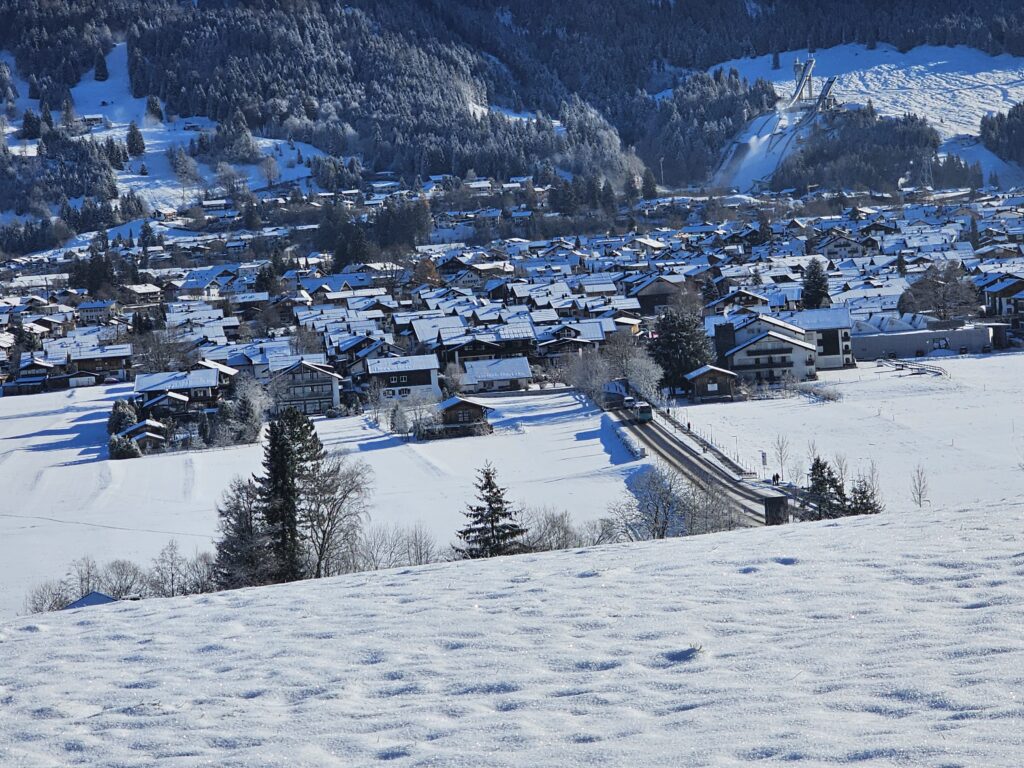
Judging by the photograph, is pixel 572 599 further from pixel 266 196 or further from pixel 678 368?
pixel 266 196

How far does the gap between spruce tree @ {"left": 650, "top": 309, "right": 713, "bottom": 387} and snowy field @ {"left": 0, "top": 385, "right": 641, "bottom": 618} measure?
1.86m

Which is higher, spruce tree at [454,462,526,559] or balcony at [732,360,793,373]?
spruce tree at [454,462,526,559]

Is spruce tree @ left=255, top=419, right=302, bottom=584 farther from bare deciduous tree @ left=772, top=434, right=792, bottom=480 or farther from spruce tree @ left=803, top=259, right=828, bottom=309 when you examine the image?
spruce tree @ left=803, top=259, right=828, bottom=309

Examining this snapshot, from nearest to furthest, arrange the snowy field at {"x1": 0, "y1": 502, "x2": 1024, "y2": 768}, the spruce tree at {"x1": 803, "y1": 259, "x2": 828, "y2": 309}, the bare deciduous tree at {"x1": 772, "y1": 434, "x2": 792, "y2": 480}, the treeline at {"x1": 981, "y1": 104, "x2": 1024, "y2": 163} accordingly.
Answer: the snowy field at {"x1": 0, "y1": 502, "x2": 1024, "y2": 768}
the bare deciduous tree at {"x1": 772, "y1": 434, "x2": 792, "y2": 480}
the spruce tree at {"x1": 803, "y1": 259, "x2": 828, "y2": 309}
the treeline at {"x1": 981, "y1": 104, "x2": 1024, "y2": 163}

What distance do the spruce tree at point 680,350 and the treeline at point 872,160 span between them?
119ft

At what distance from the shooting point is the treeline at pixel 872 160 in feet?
182

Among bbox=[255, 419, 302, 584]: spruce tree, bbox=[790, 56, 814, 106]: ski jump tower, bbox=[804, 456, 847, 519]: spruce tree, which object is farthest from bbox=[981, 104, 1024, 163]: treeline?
bbox=[255, 419, 302, 584]: spruce tree

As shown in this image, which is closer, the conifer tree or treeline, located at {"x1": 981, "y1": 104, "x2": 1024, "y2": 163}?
the conifer tree

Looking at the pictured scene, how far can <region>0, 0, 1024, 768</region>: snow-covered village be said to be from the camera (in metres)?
2.97

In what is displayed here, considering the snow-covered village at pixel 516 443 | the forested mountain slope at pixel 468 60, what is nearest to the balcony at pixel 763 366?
the snow-covered village at pixel 516 443

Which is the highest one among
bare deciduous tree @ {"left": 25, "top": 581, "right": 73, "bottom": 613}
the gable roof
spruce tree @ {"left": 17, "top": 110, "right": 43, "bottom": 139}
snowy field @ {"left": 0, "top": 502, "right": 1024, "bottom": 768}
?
spruce tree @ {"left": 17, "top": 110, "right": 43, "bottom": 139}

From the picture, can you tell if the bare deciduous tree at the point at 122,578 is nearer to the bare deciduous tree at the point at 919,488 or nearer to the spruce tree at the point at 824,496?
the spruce tree at the point at 824,496

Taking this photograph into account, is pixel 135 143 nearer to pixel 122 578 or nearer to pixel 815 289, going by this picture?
pixel 815 289

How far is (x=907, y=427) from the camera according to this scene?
587 inches
